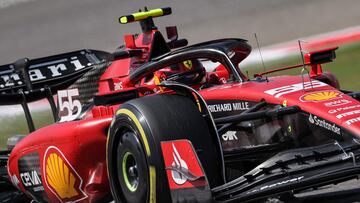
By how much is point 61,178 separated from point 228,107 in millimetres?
1940

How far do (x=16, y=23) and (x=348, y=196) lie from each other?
15042mm

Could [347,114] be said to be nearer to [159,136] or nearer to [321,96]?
[321,96]

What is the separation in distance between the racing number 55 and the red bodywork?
0.27 metres

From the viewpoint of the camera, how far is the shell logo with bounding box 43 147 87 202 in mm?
7652

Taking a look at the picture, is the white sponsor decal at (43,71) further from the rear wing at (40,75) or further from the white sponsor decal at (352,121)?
the white sponsor decal at (352,121)

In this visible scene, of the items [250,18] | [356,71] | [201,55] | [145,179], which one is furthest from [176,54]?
[250,18]

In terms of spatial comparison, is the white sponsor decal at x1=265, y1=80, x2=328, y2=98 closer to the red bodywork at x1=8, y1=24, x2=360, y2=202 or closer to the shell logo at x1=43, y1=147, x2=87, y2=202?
the red bodywork at x1=8, y1=24, x2=360, y2=202

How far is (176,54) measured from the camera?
23.8 feet

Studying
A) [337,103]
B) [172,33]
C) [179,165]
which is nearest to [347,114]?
[337,103]

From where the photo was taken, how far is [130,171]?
21.7 ft

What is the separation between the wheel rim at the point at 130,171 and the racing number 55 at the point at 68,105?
171 centimetres

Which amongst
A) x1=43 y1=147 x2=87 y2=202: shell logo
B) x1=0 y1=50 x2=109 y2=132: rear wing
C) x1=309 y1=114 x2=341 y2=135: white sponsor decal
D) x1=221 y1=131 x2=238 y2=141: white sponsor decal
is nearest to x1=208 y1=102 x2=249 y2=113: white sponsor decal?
x1=221 y1=131 x2=238 y2=141: white sponsor decal

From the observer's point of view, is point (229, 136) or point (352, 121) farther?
point (229, 136)

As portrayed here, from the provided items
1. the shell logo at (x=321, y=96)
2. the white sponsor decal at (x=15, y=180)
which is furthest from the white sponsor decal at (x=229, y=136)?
the white sponsor decal at (x=15, y=180)
